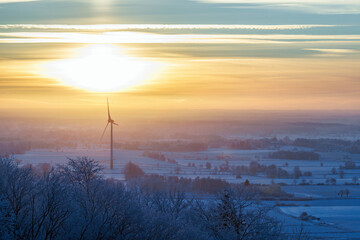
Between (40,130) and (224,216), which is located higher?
(40,130)

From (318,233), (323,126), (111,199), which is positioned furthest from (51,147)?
(323,126)

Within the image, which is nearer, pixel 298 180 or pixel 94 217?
pixel 94 217

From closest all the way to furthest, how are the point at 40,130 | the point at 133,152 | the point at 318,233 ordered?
the point at 318,233, the point at 133,152, the point at 40,130

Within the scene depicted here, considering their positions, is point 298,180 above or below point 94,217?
above

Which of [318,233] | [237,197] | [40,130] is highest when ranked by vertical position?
[40,130]

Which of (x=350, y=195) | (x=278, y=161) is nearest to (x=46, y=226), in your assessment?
(x=350, y=195)

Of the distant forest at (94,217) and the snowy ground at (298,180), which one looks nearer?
the distant forest at (94,217)

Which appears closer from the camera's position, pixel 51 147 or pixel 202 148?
pixel 51 147

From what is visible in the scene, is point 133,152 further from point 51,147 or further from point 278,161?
point 278,161

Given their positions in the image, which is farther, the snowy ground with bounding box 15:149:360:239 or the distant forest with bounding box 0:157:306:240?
the snowy ground with bounding box 15:149:360:239

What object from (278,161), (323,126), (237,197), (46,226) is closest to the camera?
(46,226)
